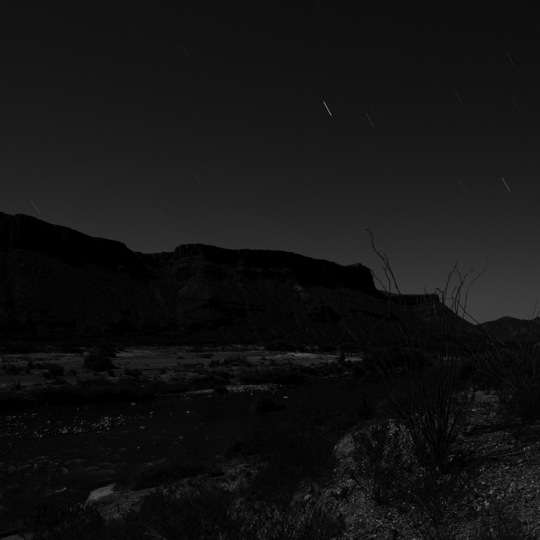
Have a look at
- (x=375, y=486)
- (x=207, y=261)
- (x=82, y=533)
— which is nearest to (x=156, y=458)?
(x=82, y=533)

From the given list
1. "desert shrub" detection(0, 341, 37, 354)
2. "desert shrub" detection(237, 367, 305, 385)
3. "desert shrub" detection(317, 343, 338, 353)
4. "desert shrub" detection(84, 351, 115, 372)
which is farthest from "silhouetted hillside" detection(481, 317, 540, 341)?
"desert shrub" detection(317, 343, 338, 353)

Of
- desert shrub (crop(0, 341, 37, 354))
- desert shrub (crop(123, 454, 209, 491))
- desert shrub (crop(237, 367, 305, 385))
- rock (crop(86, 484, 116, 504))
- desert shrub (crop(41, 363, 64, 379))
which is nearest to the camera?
rock (crop(86, 484, 116, 504))

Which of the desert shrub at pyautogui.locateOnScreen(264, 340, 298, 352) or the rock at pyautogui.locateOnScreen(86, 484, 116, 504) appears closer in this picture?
the rock at pyautogui.locateOnScreen(86, 484, 116, 504)

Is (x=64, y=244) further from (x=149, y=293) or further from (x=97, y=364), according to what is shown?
(x=97, y=364)

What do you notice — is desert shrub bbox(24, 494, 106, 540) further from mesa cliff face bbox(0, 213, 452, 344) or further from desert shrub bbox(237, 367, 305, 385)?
mesa cliff face bbox(0, 213, 452, 344)

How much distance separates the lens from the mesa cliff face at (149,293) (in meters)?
52.6

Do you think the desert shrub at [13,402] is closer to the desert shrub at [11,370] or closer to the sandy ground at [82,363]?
the sandy ground at [82,363]

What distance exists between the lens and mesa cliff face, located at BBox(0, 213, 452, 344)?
52625 millimetres

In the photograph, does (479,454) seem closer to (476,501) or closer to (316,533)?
(476,501)

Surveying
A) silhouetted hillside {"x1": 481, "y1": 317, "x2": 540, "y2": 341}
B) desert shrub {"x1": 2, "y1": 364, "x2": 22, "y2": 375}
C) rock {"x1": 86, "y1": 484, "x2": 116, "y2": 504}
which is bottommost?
desert shrub {"x1": 2, "y1": 364, "x2": 22, "y2": 375}

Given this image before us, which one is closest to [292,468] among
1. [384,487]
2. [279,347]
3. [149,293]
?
[384,487]

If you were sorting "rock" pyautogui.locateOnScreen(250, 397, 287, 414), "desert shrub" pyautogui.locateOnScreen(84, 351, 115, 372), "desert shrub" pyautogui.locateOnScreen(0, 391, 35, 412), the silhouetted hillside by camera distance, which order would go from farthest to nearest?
"desert shrub" pyautogui.locateOnScreen(84, 351, 115, 372) → "desert shrub" pyautogui.locateOnScreen(0, 391, 35, 412) → "rock" pyautogui.locateOnScreen(250, 397, 287, 414) → the silhouetted hillside

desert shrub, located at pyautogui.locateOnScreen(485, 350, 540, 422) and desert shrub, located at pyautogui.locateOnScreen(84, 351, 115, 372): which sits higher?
desert shrub, located at pyautogui.locateOnScreen(485, 350, 540, 422)

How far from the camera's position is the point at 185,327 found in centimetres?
6084
